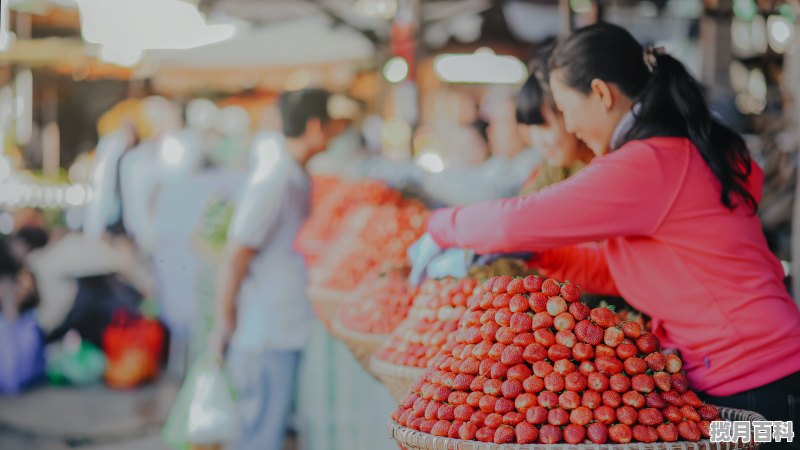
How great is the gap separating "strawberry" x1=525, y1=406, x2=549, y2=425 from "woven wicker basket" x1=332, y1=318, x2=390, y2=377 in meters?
1.14

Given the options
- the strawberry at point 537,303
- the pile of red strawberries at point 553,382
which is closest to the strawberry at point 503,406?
the pile of red strawberries at point 553,382

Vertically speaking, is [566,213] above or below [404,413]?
above

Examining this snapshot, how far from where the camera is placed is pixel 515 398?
1896mm

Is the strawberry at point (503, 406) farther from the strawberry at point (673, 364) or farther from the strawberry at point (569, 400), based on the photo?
the strawberry at point (673, 364)

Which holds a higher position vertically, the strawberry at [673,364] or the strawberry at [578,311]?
the strawberry at [578,311]

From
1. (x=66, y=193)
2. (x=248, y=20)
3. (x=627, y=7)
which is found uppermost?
(x=627, y=7)

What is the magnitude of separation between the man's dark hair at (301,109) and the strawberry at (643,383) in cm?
282

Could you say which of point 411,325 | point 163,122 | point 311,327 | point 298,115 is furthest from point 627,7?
point 163,122

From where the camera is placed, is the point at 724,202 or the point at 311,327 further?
the point at 311,327

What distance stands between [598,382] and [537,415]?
0.46 feet

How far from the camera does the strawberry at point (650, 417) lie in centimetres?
180

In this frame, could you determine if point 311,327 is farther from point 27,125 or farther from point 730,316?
point 27,125

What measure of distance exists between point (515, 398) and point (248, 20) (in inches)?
186

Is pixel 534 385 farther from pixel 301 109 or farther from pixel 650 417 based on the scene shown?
pixel 301 109
